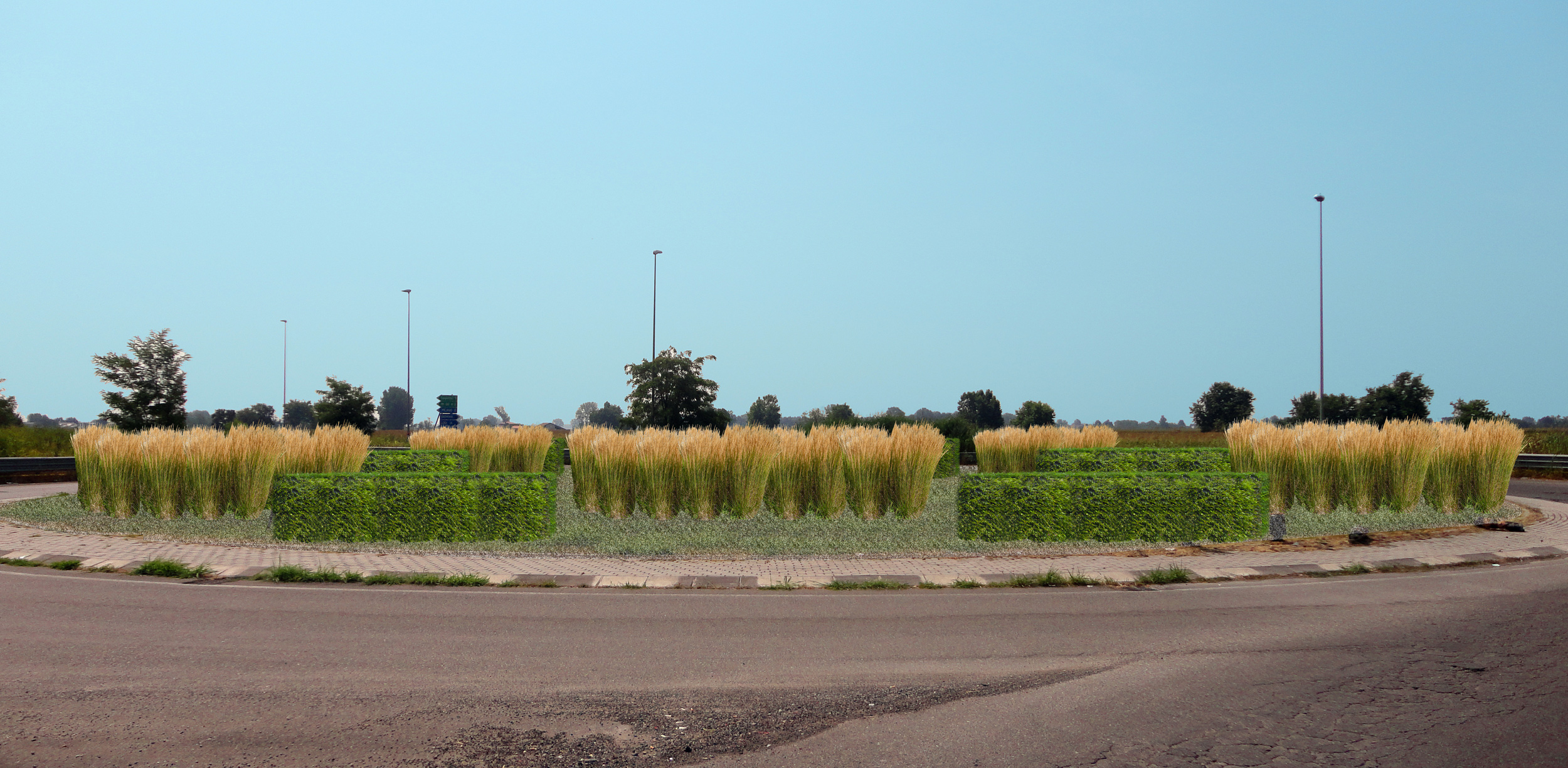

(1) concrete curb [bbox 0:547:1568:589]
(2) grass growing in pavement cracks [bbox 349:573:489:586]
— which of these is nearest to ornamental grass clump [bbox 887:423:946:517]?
(1) concrete curb [bbox 0:547:1568:589]

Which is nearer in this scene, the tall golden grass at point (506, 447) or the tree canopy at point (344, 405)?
the tall golden grass at point (506, 447)

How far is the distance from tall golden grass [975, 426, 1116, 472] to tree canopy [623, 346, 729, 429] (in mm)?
19923

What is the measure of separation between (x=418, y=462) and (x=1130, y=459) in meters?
15.2

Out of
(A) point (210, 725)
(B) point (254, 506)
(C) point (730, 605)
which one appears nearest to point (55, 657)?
(A) point (210, 725)

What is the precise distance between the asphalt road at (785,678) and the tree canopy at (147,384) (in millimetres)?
41596

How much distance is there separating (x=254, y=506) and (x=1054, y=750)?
52.0ft

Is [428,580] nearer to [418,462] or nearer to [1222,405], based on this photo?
[418,462]

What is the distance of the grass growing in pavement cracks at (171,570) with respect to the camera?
10539mm

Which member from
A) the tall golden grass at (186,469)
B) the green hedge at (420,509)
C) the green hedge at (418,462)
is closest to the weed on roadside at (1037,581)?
the green hedge at (420,509)

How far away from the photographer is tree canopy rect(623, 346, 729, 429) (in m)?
45.1

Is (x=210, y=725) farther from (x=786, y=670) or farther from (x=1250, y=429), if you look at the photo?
(x=1250, y=429)

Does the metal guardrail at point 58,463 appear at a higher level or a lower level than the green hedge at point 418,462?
lower

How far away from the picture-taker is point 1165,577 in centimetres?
1000

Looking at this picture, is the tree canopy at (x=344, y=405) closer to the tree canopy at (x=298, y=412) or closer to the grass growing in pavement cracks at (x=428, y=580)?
the grass growing in pavement cracks at (x=428, y=580)
